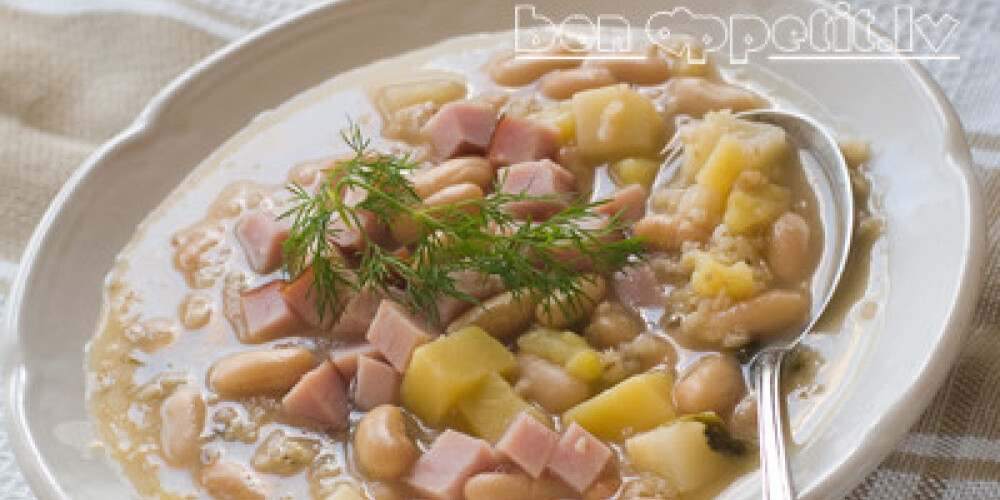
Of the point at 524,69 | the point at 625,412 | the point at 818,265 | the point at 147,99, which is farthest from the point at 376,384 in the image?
the point at 147,99

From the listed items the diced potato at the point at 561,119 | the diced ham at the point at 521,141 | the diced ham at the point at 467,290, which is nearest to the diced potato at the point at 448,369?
the diced ham at the point at 467,290

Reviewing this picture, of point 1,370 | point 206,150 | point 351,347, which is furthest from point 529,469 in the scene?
point 206,150

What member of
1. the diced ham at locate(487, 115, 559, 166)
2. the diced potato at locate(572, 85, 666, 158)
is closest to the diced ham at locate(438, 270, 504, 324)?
the diced ham at locate(487, 115, 559, 166)

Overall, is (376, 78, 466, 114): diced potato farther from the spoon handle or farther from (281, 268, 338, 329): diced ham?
the spoon handle

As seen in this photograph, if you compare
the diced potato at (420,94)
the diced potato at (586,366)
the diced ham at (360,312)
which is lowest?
the diced potato at (586,366)

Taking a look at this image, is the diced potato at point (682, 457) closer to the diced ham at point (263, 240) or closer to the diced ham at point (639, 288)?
the diced ham at point (639, 288)
